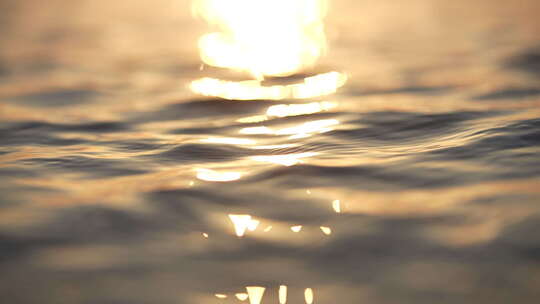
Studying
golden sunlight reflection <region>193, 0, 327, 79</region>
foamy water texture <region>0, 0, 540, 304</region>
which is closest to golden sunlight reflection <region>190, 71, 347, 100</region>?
foamy water texture <region>0, 0, 540, 304</region>

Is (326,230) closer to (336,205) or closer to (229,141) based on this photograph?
(336,205)

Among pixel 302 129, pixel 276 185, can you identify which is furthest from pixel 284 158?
pixel 302 129

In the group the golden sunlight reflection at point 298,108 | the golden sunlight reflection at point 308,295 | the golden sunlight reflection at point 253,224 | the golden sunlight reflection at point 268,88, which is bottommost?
the golden sunlight reflection at point 308,295

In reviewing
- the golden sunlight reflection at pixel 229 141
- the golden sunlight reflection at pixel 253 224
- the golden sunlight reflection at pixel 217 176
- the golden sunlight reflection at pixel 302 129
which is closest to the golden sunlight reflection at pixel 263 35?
the golden sunlight reflection at pixel 302 129

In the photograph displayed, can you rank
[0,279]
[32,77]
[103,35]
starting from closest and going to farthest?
1. [0,279]
2. [32,77]
3. [103,35]

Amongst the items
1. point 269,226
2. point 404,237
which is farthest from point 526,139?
point 269,226

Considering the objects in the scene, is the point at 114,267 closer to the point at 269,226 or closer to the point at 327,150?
the point at 269,226

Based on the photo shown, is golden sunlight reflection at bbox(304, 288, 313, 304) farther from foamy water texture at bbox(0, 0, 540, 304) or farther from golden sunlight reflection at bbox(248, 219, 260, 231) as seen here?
golden sunlight reflection at bbox(248, 219, 260, 231)

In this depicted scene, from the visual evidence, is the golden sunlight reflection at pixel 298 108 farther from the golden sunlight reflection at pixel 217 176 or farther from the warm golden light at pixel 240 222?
the warm golden light at pixel 240 222
